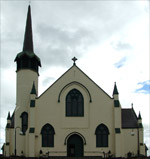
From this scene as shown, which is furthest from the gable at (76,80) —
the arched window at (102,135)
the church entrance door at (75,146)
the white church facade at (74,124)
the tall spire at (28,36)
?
the tall spire at (28,36)

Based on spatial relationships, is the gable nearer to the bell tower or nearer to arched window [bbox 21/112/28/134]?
the bell tower

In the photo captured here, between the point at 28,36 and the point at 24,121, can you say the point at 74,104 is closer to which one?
the point at 24,121

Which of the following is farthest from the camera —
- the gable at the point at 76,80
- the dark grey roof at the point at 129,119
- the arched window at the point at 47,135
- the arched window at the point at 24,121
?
the arched window at the point at 24,121

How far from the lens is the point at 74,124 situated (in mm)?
45000

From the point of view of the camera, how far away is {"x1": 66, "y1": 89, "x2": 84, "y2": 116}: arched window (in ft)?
149

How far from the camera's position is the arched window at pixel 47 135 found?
146ft

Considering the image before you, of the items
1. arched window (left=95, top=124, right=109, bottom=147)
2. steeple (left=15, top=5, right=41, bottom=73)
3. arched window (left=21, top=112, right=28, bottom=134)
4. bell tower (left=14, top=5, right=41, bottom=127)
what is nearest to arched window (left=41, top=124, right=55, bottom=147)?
arched window (left=21, top=112, right=28, bottom=134)

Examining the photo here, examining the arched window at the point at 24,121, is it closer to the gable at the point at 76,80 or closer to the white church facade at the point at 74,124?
the white church facade at the point at 74,124

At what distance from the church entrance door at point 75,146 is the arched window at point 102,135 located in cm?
213

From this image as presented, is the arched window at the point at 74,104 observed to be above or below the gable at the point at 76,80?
below

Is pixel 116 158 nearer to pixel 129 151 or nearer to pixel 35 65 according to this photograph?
pixel 129 151

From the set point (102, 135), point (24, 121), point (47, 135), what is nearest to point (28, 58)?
point (24, 121)

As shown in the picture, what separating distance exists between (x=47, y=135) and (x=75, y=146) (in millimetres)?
3747

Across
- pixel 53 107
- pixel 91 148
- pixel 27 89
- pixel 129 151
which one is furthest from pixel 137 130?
pixel 27 89
